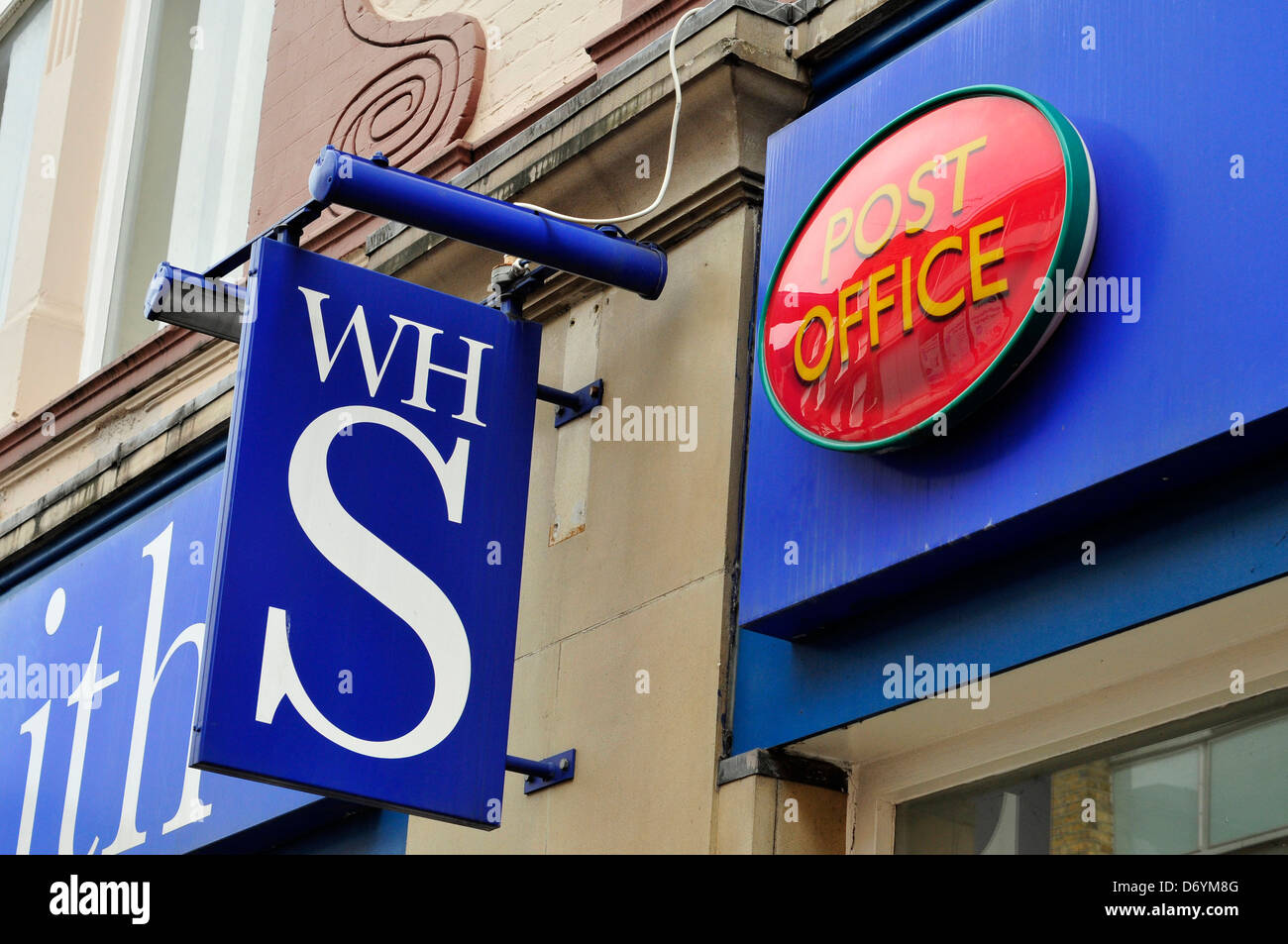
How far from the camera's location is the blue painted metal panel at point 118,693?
Answer: 25.2ft

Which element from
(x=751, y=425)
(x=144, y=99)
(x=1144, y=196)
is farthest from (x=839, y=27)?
(x=144, y=99)

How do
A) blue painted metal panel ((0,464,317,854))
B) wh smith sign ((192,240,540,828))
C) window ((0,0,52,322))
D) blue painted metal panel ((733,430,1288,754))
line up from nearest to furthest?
blue painted metal panel ((733,430,1288,754)) → wh smith sign ((192,240,540,828)) → blue painted metal panel ((0,464,317,854)) → window ((0,0,52,322))

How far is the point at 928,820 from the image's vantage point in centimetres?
533

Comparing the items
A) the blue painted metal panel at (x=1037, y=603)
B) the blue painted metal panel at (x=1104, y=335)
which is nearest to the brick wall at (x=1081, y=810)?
→ the blue painted metal panel at (x=1037, y=603)

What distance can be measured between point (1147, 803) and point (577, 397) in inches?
94.9

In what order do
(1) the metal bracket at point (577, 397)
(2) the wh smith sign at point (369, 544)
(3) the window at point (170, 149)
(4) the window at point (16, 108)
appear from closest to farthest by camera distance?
1. (2) the wh smith sign at point (369, 544)
2. (1) the metal bracket at point (577, 397)
3. (3) the window at point (170, 149)
4. (4) the window at point (16, 108)

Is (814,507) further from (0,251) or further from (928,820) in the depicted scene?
(0,251)

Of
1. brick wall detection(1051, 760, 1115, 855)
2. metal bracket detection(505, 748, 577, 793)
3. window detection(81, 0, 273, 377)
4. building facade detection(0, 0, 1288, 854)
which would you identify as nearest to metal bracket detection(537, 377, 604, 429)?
building facade detection(0, 0, 1288, 854)

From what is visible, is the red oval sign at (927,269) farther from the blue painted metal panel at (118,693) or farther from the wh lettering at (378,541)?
the blue painted metal panel at (118,693)

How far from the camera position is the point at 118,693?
8.19 metres

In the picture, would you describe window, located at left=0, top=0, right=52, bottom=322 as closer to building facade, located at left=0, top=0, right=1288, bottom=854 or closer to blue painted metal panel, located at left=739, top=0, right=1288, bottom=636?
building facade, located at left=0, top=0, right=1288, bottom=854

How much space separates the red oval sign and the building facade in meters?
0.08

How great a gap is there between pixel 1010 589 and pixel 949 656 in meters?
0.23

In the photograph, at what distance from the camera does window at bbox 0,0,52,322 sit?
39.8 feet
